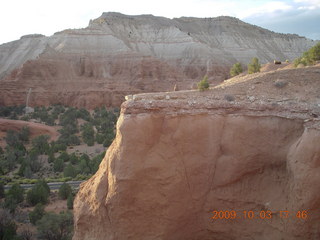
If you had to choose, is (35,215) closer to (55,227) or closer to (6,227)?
(6,227)

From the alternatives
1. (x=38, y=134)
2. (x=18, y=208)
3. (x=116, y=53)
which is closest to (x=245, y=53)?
(x=116, y=53)

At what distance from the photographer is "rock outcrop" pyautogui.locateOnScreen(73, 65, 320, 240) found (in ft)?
25.4

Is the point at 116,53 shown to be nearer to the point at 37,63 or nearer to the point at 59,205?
the point at 37,63

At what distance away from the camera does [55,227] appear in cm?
1327

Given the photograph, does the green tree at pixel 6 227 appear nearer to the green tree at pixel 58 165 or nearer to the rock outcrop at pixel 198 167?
the rock outcrop at pixel 198 167

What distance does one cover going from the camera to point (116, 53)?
6688 cm

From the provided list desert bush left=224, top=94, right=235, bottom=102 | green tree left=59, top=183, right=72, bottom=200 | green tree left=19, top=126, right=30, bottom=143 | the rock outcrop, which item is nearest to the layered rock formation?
green tree left=19, top=126, right=30, bottom=143

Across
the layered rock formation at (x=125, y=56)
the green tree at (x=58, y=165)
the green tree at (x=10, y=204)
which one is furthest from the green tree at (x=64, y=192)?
the layered rock formation at (x=125, y=56)

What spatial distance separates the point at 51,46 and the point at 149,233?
69.7 meters

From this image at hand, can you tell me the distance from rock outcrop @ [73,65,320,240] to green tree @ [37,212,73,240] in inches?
233
